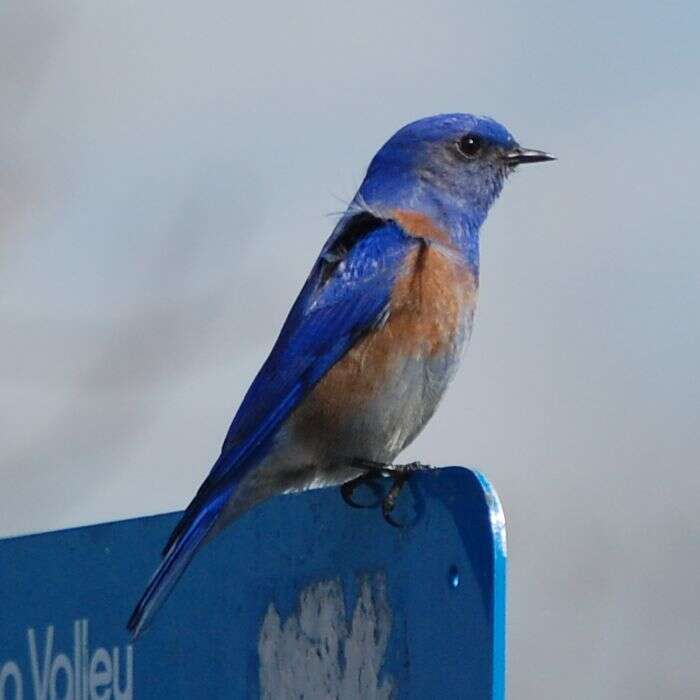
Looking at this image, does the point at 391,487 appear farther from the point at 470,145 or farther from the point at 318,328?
the point at 470,145

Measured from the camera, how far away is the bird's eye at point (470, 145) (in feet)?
15.6

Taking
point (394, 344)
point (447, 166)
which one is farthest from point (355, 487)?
point (447, 166)

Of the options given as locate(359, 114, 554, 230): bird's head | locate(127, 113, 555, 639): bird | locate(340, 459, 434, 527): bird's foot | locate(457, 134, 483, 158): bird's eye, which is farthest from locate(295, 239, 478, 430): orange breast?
locate(457, 134, 483, 158): bird's eye

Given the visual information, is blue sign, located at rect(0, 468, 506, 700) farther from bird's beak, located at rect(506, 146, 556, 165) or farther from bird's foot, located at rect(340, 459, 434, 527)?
bird's beak, located at rect(506, 146, 556, 165)

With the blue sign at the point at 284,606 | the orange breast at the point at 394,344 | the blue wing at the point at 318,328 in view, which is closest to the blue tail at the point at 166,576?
the blue sign at the point at 284,606

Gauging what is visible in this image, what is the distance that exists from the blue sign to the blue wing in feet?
1.02

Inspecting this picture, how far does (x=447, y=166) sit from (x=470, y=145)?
0.41 feet

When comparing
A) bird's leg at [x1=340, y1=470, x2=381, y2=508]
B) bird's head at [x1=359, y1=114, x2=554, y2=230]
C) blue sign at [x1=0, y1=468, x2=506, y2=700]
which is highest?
bird's head at [x1=359, y1=114, x2=554, y2=230]

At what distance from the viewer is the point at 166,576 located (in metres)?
3.12

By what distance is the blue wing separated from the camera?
368 centimetres

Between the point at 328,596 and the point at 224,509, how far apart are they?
2.24 ft

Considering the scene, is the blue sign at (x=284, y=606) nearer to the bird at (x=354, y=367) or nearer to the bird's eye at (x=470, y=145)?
the bird at (x=354, y=367)

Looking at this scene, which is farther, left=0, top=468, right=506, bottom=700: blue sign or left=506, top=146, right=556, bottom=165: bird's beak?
left=506, top=146, right=556, bottom=165: bird's beak

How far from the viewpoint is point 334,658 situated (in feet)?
8.82
